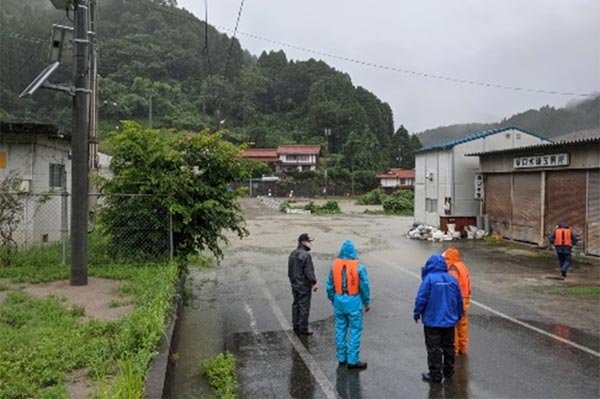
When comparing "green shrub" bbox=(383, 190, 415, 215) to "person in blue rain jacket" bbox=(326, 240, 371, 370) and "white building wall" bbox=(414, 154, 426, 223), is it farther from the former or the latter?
"person in blue rain jacket" bbox=(326, 240, 371, 370)

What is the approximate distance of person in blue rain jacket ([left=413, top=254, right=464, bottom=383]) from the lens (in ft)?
19.6

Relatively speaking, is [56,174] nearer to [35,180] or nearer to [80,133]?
[35,180]

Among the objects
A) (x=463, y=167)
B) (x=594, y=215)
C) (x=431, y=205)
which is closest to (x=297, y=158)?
(x=431, y=205)

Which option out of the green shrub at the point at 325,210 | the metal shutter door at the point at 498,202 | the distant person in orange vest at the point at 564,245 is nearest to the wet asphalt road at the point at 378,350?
the distant person in orange vest at the point at 564,245

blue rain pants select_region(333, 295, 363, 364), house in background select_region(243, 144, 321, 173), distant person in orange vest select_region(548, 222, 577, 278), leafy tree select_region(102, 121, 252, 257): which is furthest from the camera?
house in background select_region(243, 144, 321, 173)

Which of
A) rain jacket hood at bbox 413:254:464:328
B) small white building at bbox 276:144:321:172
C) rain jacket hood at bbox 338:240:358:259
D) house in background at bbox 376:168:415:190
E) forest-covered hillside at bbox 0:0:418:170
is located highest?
forest-covered hillside at bbox 0:0:418:170

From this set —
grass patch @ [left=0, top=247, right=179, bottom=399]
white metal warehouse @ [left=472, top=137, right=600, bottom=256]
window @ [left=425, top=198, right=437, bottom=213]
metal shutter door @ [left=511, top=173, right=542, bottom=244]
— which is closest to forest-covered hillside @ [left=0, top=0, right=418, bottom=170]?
window @ [left=425, top=198, right=437, bottom=213]

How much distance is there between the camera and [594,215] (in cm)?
1692

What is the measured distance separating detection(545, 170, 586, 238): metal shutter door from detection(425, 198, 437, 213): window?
320 inches

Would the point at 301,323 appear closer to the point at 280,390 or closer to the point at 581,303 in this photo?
the point at 280,390

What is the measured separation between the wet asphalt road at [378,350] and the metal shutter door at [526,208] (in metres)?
9.85

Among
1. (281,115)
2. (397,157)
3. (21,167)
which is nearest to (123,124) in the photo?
(21,167)

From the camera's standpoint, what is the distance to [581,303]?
1036 cm

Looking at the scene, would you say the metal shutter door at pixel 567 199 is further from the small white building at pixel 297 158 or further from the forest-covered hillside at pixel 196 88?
the small white building at pixel 297 158
